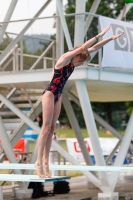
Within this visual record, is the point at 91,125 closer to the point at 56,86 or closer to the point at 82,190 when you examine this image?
the point at 82,190

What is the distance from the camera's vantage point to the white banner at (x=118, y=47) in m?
16.8

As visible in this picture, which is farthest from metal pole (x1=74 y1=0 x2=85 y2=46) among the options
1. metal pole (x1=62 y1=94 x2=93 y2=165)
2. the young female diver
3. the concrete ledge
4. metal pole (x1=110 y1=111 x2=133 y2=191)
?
the young female diver

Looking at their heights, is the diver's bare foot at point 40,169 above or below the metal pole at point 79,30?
below

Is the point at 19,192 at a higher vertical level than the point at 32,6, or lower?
lower

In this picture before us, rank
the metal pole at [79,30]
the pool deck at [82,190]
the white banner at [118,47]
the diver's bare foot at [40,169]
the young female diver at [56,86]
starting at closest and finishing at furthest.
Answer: the young female diver at [56,86] → the diver's bare foot at [40,169] → the metal pole at [79,30] → the white banner at [118,47] → the pool deck at [82,190]

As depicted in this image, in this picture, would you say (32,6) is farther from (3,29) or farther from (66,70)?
(66,70)

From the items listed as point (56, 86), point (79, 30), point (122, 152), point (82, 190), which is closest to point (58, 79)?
point (56, 86)

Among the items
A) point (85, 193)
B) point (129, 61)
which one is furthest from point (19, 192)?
point (129, 61)

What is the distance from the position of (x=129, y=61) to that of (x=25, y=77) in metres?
2.86

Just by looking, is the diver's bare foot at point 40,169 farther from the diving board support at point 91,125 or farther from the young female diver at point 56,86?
the diving board support at point 91,125

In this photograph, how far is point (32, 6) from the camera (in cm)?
2325

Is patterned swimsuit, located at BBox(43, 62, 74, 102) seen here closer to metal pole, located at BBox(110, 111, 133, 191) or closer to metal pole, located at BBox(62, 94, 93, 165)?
metal pole, located at BBox(110, 111, 133, 191)

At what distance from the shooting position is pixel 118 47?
17.1m

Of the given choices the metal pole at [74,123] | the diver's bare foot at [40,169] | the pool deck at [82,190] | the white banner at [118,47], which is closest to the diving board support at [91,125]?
the white banner at [118,47]
